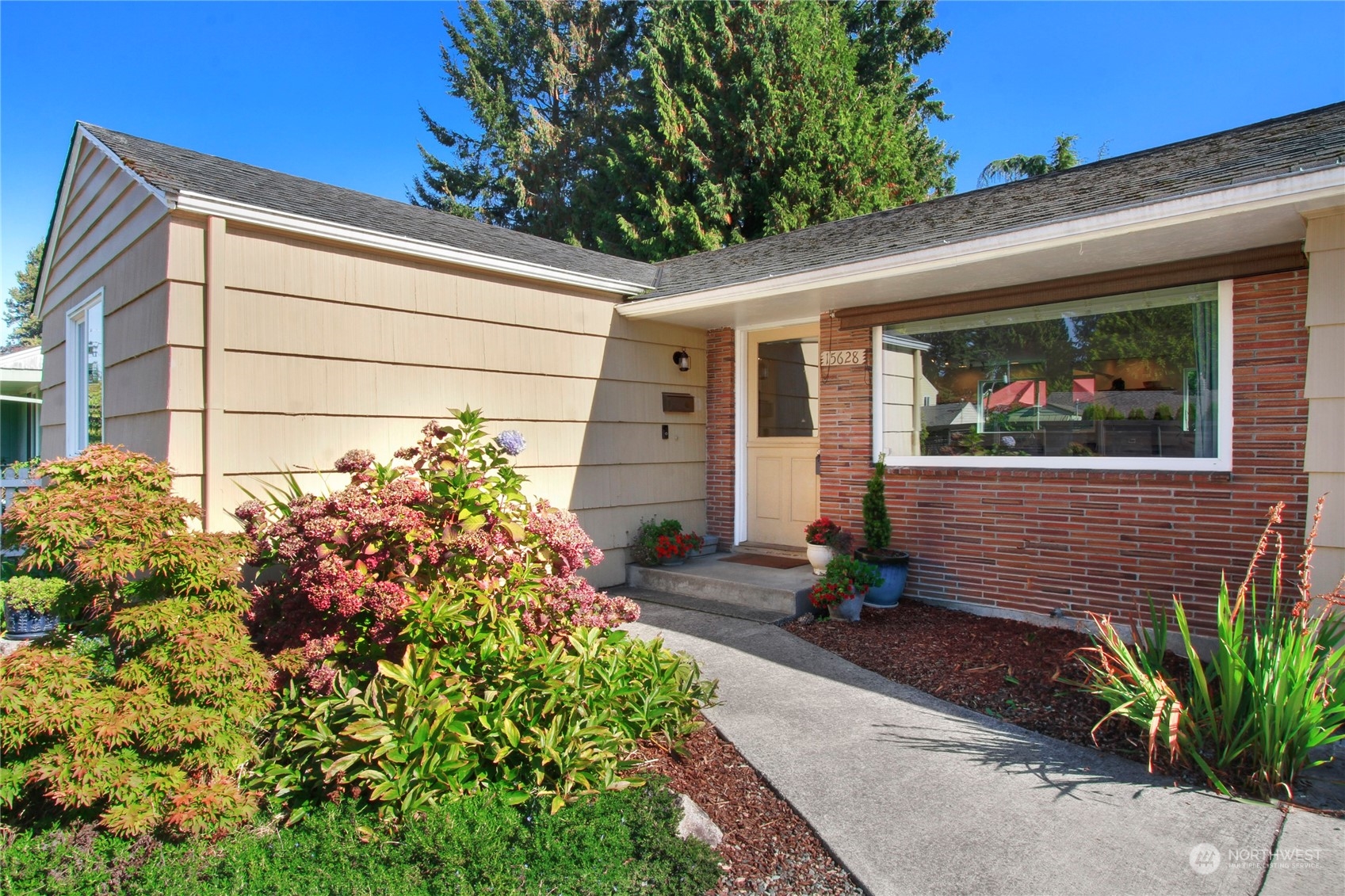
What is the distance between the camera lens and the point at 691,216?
51.5 feet

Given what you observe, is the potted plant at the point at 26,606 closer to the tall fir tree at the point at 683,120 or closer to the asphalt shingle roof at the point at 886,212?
the asphalt shingle roof at the point at 886,212

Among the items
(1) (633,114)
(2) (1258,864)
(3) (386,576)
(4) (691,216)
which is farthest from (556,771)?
(1) (633,114)

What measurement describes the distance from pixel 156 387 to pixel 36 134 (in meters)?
5.88

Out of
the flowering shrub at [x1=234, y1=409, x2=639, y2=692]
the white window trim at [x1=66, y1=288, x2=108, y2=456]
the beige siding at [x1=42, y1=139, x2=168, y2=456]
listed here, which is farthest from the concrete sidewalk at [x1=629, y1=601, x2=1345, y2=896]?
the white window trim at [x1=66, y1=288, x2=108, y2=456]

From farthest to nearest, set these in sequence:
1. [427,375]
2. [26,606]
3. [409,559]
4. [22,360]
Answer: [22,360] < [427,375] < [26,606] < [409,559]

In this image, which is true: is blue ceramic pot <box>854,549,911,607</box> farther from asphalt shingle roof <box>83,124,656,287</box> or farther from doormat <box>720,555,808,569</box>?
asphalt shingle roof <box>83,124,656,287</box>

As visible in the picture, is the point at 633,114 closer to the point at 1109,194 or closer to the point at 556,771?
the point at 1109,194

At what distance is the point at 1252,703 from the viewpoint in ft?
9.71

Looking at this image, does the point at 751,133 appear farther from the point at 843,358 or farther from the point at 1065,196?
the point at 1065,196

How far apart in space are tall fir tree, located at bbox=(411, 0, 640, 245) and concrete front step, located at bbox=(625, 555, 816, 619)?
1539 cm

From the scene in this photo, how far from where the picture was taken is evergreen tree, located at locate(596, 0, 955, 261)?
612 inches

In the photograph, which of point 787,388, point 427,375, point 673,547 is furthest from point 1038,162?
point 427,375

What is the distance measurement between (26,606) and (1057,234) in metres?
7.22

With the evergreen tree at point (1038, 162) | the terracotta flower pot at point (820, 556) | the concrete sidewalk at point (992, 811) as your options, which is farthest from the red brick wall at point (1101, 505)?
the evergreen tree at point (1038, 162)
